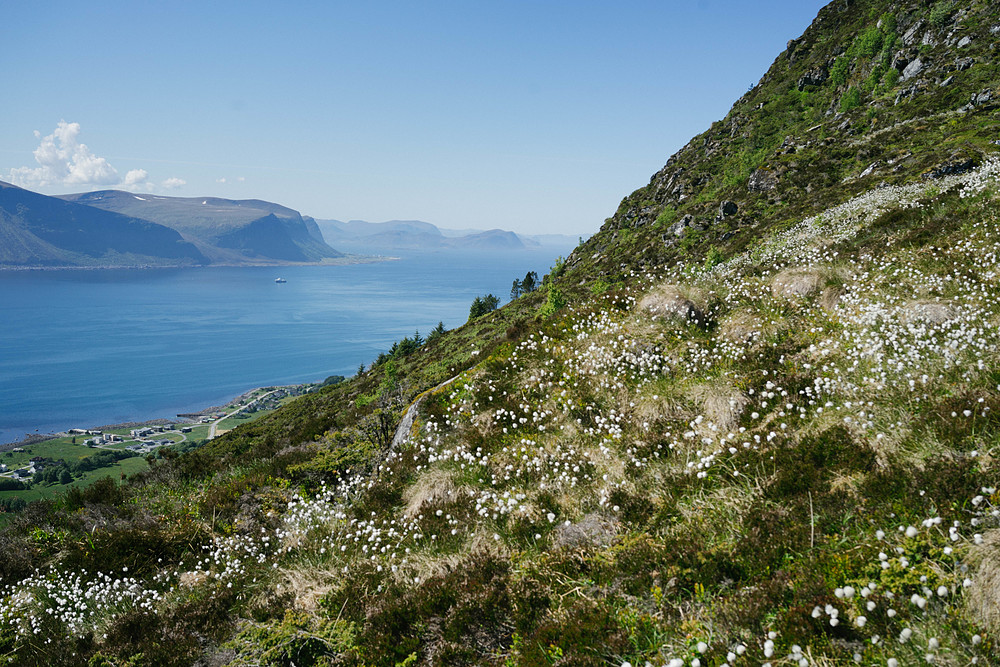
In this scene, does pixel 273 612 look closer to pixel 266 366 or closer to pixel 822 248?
pixel 822 248

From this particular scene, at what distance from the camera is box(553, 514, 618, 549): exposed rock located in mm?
5332

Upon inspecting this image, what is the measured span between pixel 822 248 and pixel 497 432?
32.0 ft

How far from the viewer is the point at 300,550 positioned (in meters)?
7.00

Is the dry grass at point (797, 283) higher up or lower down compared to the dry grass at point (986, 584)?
higher up

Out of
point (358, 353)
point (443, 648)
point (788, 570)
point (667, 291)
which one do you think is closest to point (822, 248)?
point (667, 291)

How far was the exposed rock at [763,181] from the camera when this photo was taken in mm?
58412

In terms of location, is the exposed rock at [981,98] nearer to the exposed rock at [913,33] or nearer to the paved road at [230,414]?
the exposed rock at [913,33]

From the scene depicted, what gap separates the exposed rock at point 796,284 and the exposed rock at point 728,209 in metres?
55.3

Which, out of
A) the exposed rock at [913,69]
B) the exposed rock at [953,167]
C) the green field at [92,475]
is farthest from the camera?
the green field at [92,475]

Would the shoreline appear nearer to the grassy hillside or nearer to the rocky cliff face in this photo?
the rocky cliff face

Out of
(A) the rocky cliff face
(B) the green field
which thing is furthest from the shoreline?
(A) the rocky cliff face

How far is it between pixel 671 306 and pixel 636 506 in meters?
5.53

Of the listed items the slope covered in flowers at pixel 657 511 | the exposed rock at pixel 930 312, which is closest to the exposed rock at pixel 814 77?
the slope covered in flowers at pixel 657 511

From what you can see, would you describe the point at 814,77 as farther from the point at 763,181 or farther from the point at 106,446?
the point at 106,446
